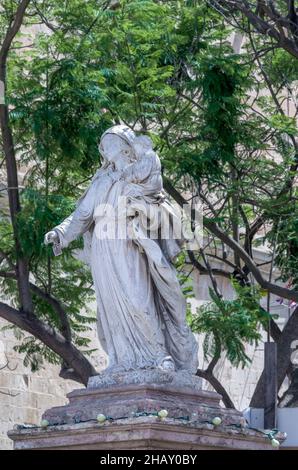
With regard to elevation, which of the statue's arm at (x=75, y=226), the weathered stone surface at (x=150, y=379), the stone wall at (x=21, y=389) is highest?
the statue's arm at (x=75, y=226)

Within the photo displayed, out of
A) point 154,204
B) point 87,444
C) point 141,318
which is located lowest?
point 87,444

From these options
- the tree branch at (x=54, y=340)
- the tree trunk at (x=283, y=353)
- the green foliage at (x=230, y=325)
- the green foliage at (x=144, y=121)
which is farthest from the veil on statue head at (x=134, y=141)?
the tree trunk at (x=283, y=353)

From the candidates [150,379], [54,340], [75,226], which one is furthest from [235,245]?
[150,379]

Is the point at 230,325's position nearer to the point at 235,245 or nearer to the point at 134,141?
the point at 235,245

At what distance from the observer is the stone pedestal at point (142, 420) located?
1000 cm

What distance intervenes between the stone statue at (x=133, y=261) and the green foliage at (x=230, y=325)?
146 inches

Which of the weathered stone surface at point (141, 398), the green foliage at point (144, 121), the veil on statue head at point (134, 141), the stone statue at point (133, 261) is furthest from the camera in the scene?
the green foliage at point (144, 121)

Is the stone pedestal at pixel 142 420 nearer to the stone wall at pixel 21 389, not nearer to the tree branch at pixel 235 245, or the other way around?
the tree branch at pixel 235 245

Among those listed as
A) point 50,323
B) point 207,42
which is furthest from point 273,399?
point 207,42

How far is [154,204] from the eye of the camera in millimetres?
10906

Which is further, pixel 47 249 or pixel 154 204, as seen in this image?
pixel 47 249

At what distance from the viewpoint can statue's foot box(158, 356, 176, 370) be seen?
1045 cm

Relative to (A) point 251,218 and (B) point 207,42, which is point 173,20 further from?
(A) point 251,218

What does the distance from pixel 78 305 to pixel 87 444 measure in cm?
575
